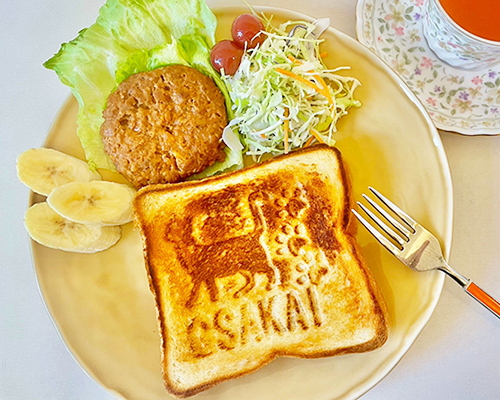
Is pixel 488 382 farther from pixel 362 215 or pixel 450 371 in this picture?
pixel 362 215

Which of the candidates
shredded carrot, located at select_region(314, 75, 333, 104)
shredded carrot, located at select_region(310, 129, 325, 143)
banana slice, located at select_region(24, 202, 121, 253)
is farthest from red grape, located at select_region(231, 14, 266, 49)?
banana slice, located at select_region(24, 202, 121, 253)

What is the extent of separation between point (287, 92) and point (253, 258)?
2.33 feet

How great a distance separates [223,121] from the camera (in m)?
1.88

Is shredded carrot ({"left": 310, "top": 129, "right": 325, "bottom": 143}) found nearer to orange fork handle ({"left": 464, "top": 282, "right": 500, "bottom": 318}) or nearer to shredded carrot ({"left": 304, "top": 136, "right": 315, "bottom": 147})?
shredded carrot ({"left": 304, "top": 136, "right": 315, "bottom": 147})

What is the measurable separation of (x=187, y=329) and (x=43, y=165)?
0.91 meters

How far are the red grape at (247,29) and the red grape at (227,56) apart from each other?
42mm

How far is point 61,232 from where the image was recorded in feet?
5.91

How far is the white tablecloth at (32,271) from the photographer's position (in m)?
1.91

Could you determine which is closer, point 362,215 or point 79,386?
point 362,215

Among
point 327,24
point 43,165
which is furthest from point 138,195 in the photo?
point 327,24

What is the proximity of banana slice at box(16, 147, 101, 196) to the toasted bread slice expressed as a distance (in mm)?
307

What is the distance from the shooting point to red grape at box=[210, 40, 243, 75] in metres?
1.80

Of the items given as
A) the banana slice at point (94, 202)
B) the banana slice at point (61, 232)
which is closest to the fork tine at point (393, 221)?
the banana slice at point (94, 202)

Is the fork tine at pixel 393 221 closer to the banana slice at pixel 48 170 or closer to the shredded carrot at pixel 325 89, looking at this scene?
the shredded carrot at pixel 325 89
